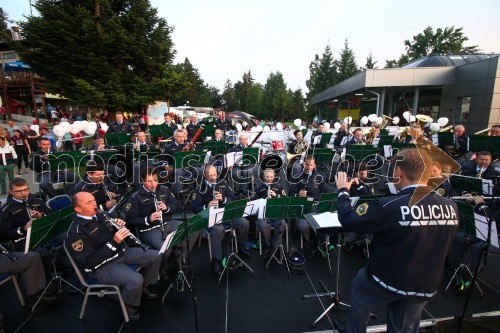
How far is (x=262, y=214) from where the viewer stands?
4000mm

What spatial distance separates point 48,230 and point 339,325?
4003mm

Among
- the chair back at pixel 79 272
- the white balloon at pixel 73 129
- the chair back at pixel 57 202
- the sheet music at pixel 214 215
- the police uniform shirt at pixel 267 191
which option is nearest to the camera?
the chair back at pixel 79 272

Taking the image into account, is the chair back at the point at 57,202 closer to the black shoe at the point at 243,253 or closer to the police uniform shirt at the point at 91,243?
the police uniform shirt at the point at 91,243

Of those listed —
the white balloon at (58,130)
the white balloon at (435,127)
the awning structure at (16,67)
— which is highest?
the awning structure at (16,67)

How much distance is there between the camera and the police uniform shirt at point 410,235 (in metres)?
1.92

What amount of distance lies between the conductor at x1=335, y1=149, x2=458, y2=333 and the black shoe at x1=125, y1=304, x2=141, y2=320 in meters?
3.00

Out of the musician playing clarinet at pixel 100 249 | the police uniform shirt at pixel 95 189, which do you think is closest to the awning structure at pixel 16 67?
the police uniform shirt at pixel 95 189

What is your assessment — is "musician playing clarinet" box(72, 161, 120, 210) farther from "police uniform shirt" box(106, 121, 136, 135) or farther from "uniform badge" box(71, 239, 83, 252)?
"police uniform shirt" box(106, 121, 136, 135)

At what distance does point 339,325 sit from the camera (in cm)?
304

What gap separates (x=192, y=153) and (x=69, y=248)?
378cm

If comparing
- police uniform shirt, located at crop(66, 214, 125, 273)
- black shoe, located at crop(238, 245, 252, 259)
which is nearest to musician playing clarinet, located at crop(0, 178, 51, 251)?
police uniform shirt, located at crop(66, 214, 125, 273)

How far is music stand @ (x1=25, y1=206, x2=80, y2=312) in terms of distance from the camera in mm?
3029

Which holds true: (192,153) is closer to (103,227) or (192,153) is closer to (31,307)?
(103,227)

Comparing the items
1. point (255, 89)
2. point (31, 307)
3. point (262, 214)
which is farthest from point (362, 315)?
point (255, 89)
